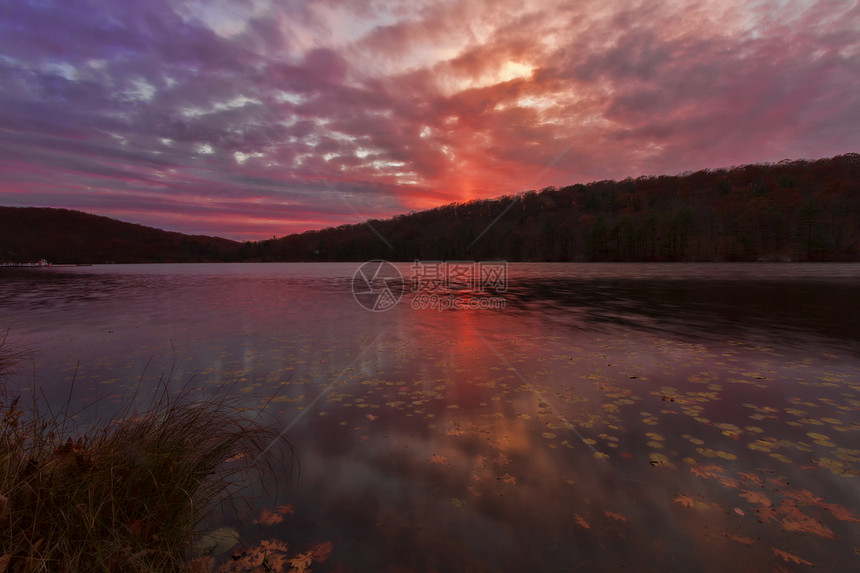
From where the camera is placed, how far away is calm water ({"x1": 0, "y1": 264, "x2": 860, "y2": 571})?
3.76 metres

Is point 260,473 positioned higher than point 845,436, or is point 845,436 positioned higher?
point 845,436

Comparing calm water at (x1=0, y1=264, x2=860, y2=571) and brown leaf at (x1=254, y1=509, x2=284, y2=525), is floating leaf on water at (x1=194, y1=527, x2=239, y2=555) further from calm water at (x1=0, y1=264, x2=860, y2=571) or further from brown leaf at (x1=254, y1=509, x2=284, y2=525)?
brown leaf at (x1=254, y1=509, x2=284, y2=525)

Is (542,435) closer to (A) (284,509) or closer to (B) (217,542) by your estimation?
(A) (284,509)

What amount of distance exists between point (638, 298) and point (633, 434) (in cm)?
2413

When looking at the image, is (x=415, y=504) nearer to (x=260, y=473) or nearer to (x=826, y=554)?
(x=260, y=473)

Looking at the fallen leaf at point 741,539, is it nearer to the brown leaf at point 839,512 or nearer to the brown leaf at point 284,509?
the brown leaf at point 839,512

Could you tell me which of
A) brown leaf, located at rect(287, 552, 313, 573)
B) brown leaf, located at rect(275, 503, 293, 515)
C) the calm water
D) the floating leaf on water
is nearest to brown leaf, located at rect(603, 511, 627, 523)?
the calm water

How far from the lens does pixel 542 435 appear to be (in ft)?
19.9

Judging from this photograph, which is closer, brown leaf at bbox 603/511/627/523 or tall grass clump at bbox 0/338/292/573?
tall grass clump at bbox 0/338/292/573

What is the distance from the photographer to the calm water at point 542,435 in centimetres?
376

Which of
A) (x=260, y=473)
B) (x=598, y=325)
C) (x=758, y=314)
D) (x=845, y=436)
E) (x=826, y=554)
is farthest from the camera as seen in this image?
(x=758, y=314)

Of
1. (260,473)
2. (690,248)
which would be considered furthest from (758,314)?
(690,248)

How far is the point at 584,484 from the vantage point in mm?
4691

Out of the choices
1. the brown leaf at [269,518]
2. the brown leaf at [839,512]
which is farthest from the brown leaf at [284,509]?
the brown leaf at [839,512]
